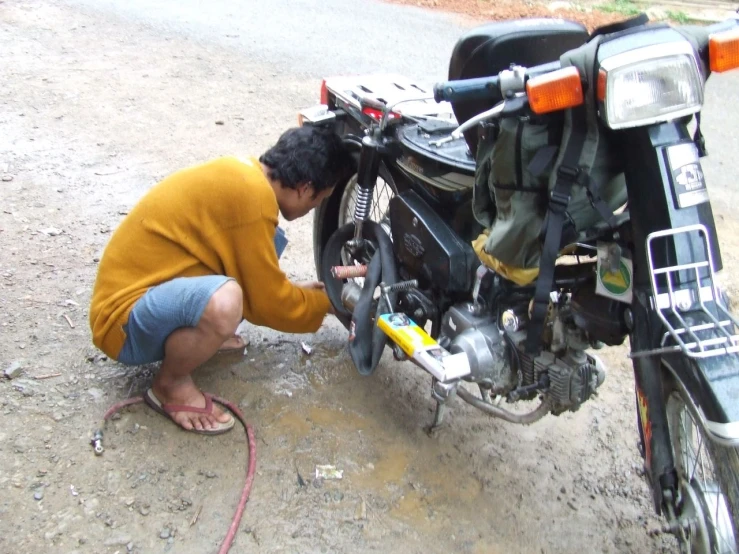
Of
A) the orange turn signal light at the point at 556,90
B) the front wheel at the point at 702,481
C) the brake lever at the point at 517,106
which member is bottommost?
the front wheel at the point at 702,481

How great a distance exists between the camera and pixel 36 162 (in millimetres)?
4734

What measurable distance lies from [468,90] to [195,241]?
1.16 metres

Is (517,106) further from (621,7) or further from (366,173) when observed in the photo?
(621,7)

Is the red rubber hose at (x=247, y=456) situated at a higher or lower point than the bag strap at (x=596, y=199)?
lower

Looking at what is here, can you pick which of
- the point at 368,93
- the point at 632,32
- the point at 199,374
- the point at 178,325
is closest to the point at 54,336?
the point at 199,374

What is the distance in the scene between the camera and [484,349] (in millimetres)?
2230

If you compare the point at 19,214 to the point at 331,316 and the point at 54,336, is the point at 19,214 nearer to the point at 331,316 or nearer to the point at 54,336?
the point at 54,336

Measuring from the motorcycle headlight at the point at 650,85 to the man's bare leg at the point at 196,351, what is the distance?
1.39m

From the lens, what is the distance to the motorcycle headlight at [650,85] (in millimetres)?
1588

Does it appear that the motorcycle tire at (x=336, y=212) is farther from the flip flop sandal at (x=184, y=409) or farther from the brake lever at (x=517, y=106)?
the brake lever at (x=517, y=106)

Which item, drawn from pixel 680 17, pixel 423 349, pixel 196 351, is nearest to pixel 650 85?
pixel 423 349

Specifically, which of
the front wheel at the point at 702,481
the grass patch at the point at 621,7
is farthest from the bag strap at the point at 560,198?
the grass patch at the point at 621,7

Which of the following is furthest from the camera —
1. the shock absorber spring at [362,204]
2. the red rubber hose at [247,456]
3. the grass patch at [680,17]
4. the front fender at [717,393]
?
the grass patch at [680,17]

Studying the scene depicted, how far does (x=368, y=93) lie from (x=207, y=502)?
1.55 m
